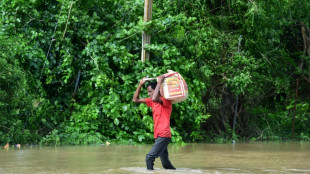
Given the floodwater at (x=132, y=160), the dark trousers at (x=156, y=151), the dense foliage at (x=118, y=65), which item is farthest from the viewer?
the dense foliage at (x=118, y=65)

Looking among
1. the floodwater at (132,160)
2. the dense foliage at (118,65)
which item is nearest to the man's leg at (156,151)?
the floodwater at (132,160)

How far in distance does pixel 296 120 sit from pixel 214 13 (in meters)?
5.10

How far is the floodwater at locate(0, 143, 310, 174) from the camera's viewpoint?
7.87m

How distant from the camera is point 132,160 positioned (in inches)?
364

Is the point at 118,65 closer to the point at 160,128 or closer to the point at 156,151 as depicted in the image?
the point at 160,128

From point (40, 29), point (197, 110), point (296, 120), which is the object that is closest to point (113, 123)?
point (197, 110)

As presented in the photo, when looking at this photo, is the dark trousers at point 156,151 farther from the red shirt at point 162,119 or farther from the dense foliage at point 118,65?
the dense foliage at point 118,65

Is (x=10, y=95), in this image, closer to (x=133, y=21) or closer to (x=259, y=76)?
(x=133, y=21)

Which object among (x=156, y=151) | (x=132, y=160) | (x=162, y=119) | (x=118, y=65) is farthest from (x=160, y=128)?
(x=118, y=65)

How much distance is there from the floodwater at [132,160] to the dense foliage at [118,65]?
125cm

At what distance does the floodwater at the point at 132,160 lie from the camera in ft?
25.8

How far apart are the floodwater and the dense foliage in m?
1.25

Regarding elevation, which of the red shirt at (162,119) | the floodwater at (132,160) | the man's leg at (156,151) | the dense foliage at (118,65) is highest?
the dense foliage at (118,65)

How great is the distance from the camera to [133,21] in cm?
1427
